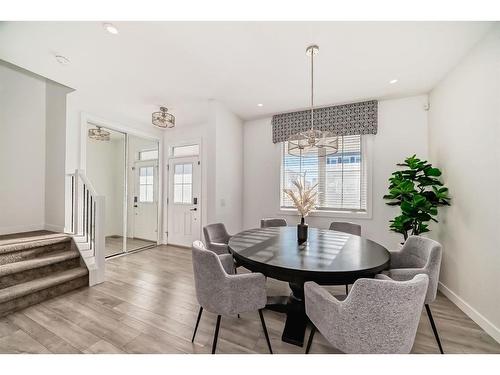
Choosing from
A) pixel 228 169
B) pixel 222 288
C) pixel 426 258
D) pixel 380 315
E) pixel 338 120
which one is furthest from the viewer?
pixel 228 169

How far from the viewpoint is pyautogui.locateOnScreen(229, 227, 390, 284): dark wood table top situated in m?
1.30

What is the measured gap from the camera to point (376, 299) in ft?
3.34

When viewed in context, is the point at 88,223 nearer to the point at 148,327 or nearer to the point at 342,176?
the point at 148,327

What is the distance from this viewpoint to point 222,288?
1.40m

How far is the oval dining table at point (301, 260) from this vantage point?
130cm

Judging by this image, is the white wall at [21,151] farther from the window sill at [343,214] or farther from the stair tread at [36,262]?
the window sill at [343,214]

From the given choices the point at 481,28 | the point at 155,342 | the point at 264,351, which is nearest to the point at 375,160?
the point at 481,28

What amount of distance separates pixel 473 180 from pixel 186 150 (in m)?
4.55

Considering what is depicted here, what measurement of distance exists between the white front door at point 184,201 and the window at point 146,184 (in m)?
0.46

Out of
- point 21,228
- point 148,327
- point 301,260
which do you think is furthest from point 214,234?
point 21,228

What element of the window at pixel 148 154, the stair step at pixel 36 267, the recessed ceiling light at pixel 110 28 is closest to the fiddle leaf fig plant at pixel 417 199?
the recessed ceiling light at pixel 110 28

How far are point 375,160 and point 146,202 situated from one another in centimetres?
484

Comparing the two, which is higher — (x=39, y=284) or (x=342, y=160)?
(x=342, y=160)

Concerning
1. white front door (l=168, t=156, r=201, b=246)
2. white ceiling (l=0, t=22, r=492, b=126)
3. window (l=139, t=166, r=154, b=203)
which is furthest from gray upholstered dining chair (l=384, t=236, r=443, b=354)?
window (l=139, t=166, r=154, b=203)
